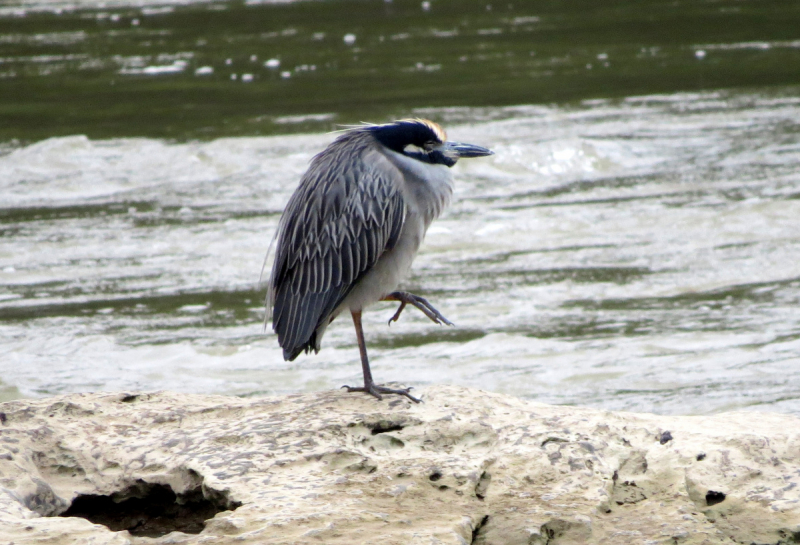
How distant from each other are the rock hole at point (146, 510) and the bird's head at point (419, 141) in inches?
67.4

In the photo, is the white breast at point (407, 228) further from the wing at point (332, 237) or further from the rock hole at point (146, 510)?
the rock hole at point (146, 510)

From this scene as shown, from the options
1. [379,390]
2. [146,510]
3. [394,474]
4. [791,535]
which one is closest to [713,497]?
[791,535]

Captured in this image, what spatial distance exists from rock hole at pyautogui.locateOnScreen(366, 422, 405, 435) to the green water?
7.75 meters

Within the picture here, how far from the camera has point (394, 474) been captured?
3746mm

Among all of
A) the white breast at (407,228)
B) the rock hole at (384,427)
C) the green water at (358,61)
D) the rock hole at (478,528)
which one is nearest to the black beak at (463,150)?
the white breast at (407,228)

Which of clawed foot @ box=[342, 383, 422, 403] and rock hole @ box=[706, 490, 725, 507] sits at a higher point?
clawed foot @ box=[342, 383, 422, 403]

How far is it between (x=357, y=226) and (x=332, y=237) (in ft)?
0.38

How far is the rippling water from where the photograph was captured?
6711 mm

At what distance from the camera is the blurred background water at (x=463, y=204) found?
6.85m

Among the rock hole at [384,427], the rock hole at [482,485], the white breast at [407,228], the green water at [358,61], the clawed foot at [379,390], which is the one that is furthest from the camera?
the green water at [358,61]

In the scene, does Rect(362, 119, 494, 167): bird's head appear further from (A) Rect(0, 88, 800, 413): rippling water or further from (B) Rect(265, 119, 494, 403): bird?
(A) Rect(0, 88, 800, 413): rippling water

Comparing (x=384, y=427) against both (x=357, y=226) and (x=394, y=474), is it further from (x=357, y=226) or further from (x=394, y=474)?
(x=357, y=226)

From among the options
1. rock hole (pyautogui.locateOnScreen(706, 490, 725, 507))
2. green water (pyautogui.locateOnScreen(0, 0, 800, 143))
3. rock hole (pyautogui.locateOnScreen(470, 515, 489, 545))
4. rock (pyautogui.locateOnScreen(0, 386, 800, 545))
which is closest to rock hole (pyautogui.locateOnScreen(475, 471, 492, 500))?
rock (pyautogui.locateOnScreen(0, 386, 800, 545))

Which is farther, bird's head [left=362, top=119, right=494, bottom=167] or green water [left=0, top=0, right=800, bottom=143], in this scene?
green water [left=0, top=0, right=800, bottom=143]
